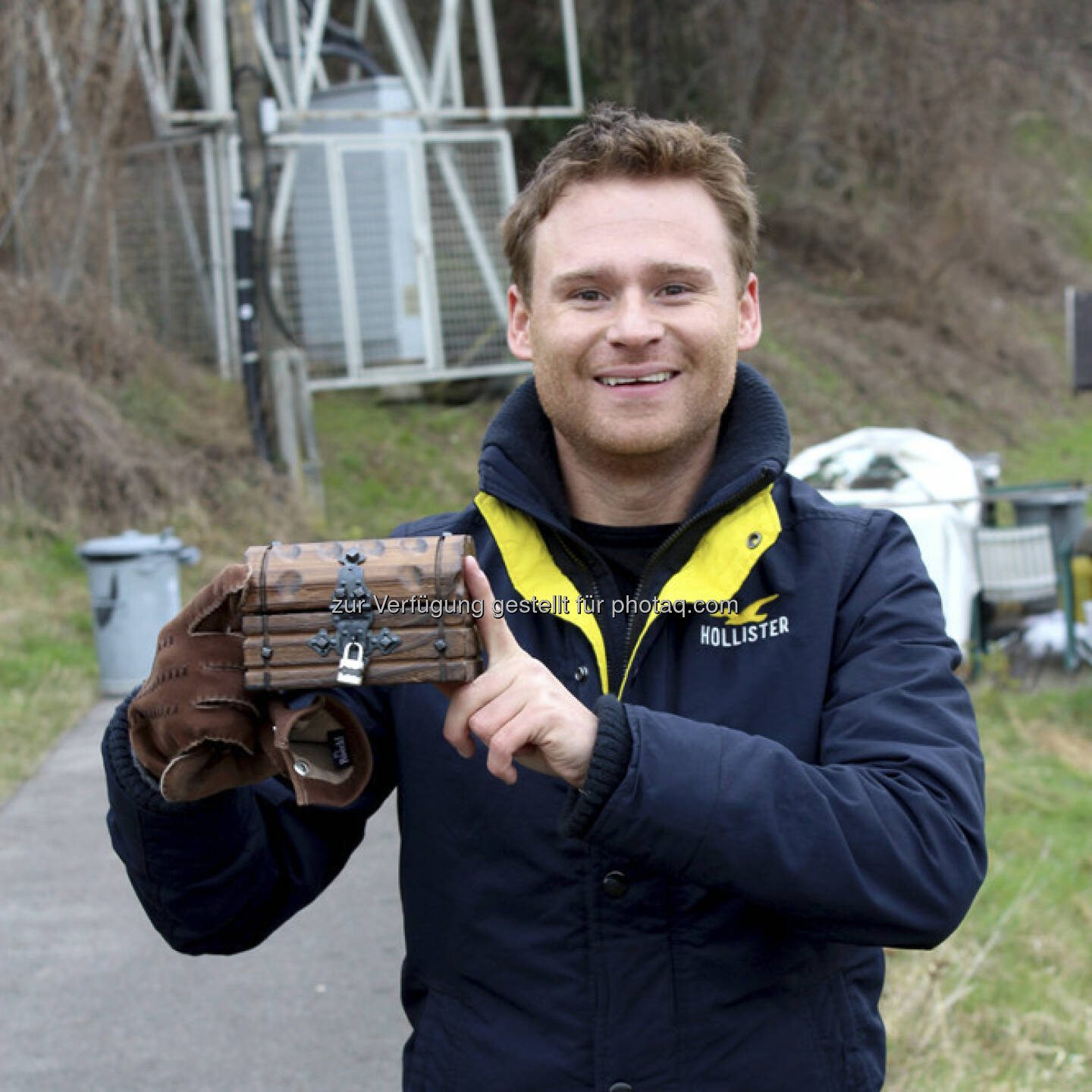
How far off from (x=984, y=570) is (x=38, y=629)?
5.98 m

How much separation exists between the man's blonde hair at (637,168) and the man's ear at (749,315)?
4 centimetres

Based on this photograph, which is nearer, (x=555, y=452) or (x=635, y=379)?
(x=635, y=379)

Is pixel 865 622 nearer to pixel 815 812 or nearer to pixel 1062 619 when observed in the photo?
pixel 815 812

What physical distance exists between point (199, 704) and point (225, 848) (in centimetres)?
29

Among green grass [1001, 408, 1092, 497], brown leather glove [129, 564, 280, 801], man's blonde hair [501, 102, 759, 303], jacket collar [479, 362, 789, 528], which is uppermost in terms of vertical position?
man's blonde hair [501, 102, 759, 303]

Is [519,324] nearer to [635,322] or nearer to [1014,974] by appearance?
[635,322]

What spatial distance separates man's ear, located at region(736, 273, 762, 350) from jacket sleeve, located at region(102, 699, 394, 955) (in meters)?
0.88

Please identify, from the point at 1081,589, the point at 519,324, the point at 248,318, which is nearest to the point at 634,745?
the point at 519,324

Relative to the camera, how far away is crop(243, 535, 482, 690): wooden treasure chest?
6.19ft

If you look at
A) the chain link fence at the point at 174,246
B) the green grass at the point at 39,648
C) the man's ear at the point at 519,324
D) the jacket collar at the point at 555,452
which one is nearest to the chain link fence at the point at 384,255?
the chain link fence at the point at 174,246

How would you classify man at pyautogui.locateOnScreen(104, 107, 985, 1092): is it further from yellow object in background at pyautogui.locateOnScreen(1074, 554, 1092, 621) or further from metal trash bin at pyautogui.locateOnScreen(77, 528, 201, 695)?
yellow object in background at pyautogui.locateOnScreen(1074, 554, 1092, 621)

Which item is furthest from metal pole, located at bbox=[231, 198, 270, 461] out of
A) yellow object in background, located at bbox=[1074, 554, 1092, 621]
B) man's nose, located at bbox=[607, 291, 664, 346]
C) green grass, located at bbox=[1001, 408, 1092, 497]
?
man's nose, located at bbox=[607, 291, 664, 346]

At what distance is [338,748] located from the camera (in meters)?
2.05

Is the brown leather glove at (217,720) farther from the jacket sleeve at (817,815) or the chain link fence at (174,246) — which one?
the chain link fence at (174,246)
